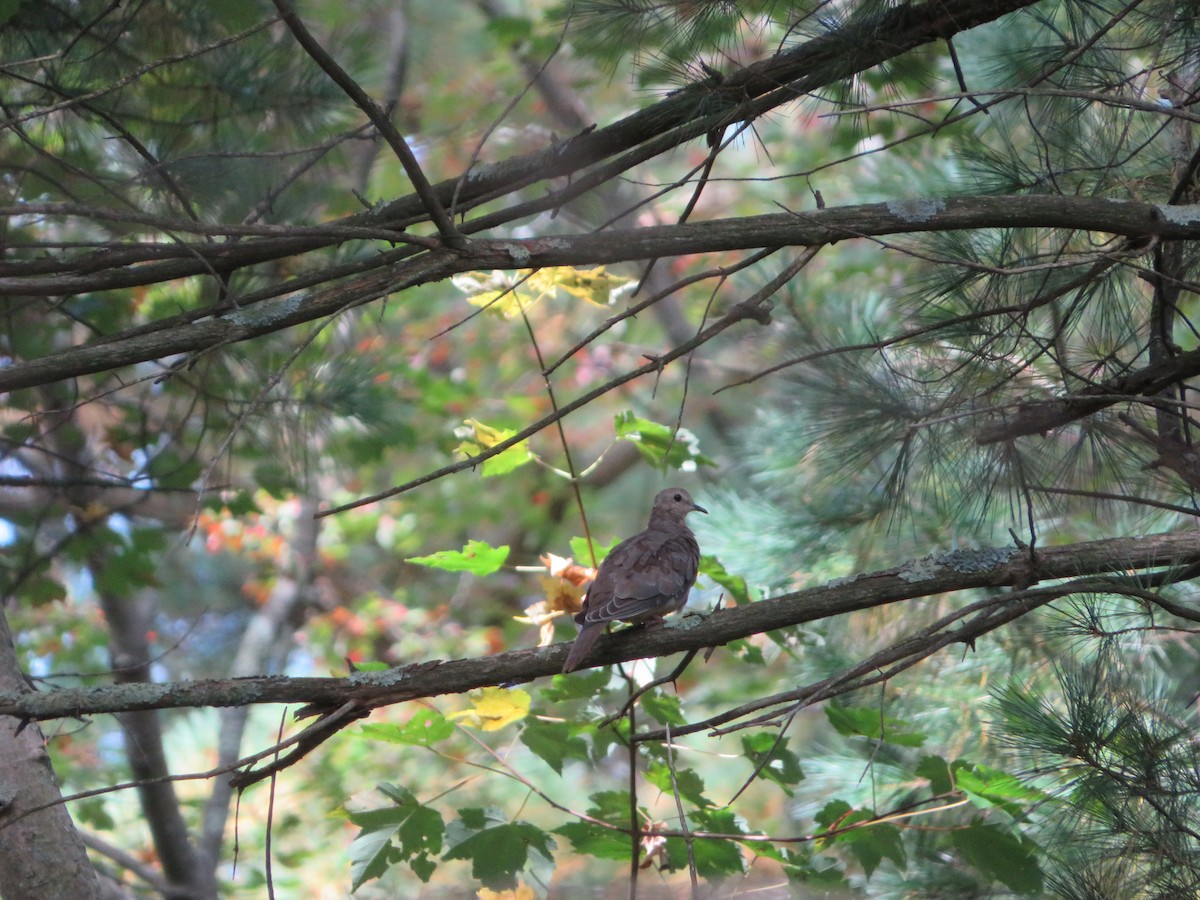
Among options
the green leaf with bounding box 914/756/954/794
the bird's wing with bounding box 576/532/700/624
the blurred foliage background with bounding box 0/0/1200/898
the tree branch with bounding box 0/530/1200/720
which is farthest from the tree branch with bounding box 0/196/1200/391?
the green leaf with bounding box 914/756/954/794

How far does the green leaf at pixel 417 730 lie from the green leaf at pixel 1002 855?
1.19m

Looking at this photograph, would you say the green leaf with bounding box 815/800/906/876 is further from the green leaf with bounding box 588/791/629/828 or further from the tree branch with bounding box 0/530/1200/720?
the tree branch with bounding box 0/530/1200/720

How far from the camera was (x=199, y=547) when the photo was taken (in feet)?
33.1

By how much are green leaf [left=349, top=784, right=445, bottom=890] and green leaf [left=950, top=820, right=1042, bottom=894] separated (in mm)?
1199

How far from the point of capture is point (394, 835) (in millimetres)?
2514

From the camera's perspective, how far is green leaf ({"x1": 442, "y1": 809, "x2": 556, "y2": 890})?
2477mm

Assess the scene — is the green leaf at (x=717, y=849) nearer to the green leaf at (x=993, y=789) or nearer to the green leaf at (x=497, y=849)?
the green leaf at (x=497, y=849)

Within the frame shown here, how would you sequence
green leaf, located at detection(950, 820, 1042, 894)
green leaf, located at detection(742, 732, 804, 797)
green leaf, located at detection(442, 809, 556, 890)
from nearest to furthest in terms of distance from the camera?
green leaf, located at detection(950, 820, 1042, 894) → green leaf, located at detection(442, 809, 556, 890) → green leaf, located at detection(742, 732, 804, 797)

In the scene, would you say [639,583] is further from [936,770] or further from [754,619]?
[936,770]

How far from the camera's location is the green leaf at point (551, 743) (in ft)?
8.55

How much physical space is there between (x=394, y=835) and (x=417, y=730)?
0.88 feet

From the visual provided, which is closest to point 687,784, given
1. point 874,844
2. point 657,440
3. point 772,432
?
point 874,844

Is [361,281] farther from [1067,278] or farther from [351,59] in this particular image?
[351,59]

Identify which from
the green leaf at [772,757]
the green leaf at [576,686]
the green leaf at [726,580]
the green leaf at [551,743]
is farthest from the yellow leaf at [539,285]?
the green leaf at [772,757]
